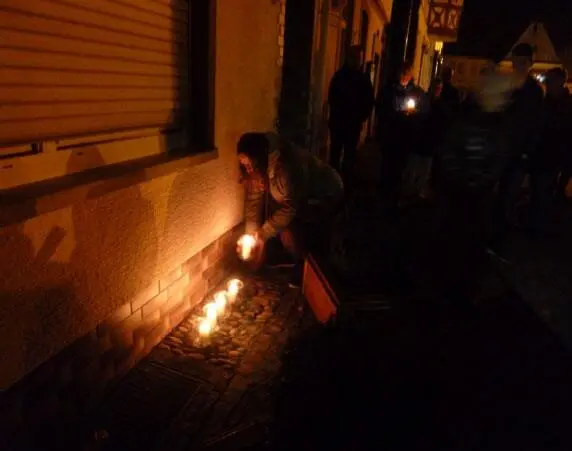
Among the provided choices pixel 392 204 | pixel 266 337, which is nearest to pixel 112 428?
pixel 266 337

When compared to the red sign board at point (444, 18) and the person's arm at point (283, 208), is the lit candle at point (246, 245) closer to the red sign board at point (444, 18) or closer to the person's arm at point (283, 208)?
the person's arm at point (283, 208)

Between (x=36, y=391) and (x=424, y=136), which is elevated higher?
(x=424, y=136)

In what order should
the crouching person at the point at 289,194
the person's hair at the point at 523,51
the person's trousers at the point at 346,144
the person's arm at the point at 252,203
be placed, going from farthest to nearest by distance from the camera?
the person's trousers at the point at 346,144 → the person's hair at the point at 523,51 → the person's arm at the point at 252,203 → the crouching person at the point at 289,194

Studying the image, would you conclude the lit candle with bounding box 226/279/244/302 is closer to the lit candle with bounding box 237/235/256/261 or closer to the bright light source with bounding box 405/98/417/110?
the lit candle with bounding box 237/235/256/261

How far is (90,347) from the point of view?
117 inches

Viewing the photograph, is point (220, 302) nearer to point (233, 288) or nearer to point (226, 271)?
point (233, 288)

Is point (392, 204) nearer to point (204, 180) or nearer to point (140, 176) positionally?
point (204, 180)

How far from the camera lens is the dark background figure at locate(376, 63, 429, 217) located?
742cm

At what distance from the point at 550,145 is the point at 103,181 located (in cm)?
590

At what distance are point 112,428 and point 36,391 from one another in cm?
59

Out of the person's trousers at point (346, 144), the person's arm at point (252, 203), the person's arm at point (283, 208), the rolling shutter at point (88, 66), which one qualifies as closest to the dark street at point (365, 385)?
the person's arm at point (283, 208)

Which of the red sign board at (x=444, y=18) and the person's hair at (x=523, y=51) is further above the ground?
the red sign board at (x=444, y=18)

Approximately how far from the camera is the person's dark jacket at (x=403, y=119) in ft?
24.4

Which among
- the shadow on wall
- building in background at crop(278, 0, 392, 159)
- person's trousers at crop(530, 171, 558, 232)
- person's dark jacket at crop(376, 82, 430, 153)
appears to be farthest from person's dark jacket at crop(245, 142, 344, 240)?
A: person's trousers at crop(530, 171, 558, 232)
